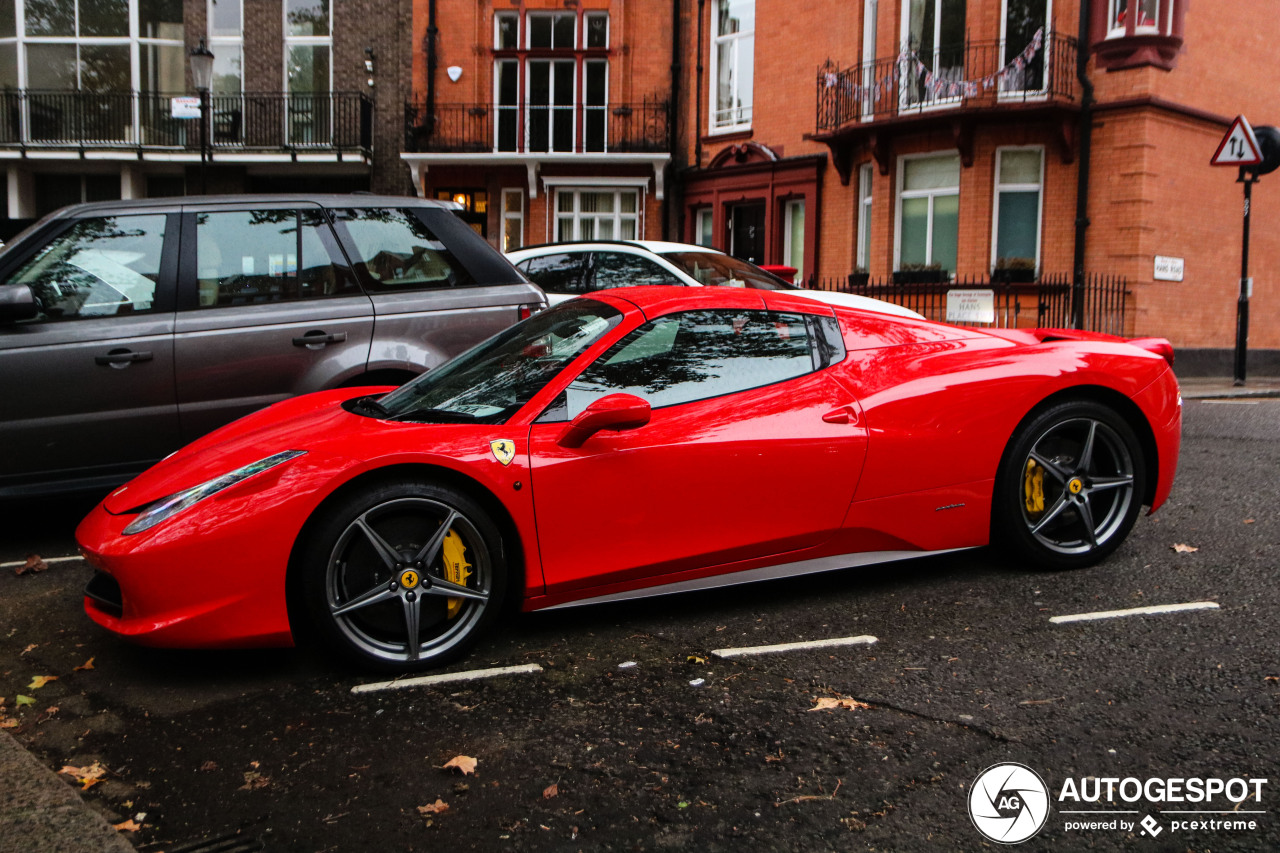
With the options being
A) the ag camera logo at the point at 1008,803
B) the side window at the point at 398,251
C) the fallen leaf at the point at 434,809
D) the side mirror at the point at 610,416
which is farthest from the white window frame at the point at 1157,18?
the fallen leaf at the point at 434,809

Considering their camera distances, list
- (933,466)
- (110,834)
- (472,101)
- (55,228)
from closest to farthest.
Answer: (110,834) < (933,466) < (55,228) < (472,101)

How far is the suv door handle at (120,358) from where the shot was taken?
525 centimetres

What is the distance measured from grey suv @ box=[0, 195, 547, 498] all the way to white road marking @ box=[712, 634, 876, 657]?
8.58ft

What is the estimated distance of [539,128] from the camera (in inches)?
936

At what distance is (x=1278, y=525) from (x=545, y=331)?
398 centimetres

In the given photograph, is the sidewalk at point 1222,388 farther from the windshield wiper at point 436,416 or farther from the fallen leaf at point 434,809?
the fallen leaf at point 434,809

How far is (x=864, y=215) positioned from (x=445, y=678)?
1754 cm

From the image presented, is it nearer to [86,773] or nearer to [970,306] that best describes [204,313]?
[86,773]

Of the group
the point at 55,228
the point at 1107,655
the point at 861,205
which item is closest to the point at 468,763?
the point at 1107,655

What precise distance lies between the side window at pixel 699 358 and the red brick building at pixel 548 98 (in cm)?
1947

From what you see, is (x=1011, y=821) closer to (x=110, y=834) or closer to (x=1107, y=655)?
(x=1107, y=655)

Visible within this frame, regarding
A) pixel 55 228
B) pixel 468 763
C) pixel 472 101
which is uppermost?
pixel 472 101

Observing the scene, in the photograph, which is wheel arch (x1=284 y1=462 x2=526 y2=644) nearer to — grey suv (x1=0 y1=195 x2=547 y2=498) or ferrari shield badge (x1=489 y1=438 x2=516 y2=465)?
ferrari shield badge (x1=489 y1=438 x2=516 y2=465)

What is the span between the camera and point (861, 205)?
1980 centimetres
